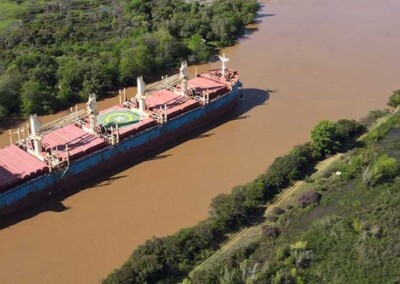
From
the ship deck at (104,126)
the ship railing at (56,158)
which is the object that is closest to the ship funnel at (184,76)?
the ship deck at (104,126)

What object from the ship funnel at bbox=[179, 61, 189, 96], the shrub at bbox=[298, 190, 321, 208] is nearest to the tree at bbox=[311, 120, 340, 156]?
the shrub at bbox=[298, 190, 321, 208]

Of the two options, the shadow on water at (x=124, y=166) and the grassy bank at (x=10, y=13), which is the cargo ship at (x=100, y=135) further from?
the grassy bank at (x=10, y=13)

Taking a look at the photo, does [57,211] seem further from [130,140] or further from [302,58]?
[302,58]

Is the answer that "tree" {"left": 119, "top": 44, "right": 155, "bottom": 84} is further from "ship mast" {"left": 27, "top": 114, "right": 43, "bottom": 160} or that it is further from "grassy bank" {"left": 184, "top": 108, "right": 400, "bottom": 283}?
"grassy bank" {"left": 184, "top": 108, "right": 400, "bottom": 283}

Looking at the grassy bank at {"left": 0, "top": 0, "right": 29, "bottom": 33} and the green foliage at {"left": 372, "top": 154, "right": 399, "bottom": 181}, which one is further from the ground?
the grassy bank at {"left": 0, "top": 0, "right": 29, "bottom": 33}

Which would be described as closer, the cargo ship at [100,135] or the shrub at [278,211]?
the shrub at [278,211]

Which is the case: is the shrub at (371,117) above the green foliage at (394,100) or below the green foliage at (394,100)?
below

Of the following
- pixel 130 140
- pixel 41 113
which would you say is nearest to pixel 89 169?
pixel 130 140

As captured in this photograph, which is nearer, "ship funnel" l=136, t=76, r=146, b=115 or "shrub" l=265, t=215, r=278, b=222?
"shrub" l=265, t=215, r=278, b=222
